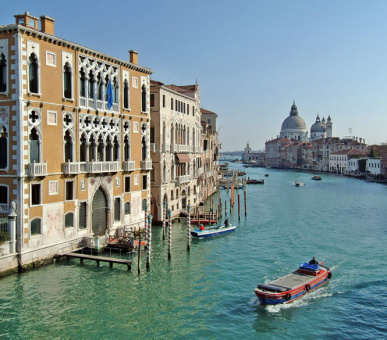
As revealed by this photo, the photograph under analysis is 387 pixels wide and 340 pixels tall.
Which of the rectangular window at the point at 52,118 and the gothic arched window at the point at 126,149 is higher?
the rectangular window at the point at 52,118

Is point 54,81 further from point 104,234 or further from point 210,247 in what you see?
point 210,247

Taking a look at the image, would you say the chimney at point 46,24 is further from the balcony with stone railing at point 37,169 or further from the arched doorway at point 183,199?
the arched doorway at point 183,199

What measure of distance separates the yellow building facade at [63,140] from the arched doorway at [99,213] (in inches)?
1.7

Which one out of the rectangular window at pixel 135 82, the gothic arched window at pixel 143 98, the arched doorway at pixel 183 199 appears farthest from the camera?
the arched doorway at pixel 183 199

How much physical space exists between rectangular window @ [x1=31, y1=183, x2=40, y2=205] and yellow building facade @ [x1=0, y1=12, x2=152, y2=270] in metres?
0.04

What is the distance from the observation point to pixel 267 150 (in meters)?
162

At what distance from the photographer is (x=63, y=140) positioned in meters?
17.4

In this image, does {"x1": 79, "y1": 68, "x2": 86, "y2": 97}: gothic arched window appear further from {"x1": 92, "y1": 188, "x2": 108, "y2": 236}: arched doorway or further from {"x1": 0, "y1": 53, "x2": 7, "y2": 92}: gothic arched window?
{"x1": 92, "y1": 188, "x2": 108, "y2": 236}: arched doorway

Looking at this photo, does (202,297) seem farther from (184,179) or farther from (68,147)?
(184,179)

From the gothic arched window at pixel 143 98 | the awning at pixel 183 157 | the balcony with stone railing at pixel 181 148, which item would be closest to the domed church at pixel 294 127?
the balcony with stone railing at pixel 181 148

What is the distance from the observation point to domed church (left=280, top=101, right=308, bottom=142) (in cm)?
17412

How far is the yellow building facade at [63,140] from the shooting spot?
15578 mm

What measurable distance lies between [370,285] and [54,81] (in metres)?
13.8

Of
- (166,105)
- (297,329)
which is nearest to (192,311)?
(297,329)
